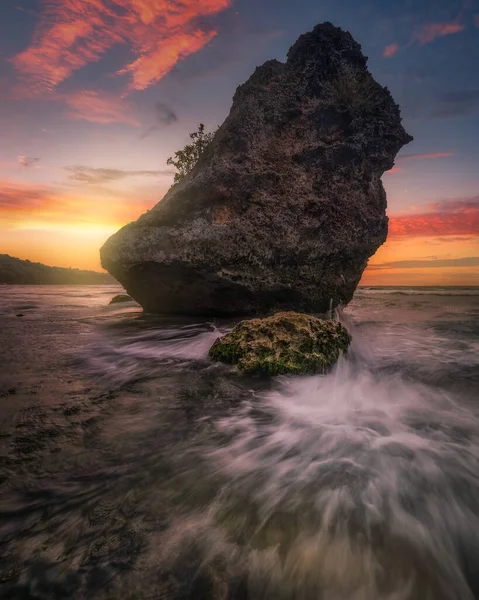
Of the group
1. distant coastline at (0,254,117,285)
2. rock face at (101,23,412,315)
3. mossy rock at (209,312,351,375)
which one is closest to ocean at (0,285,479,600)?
mossy rock at (209,312,351,375)

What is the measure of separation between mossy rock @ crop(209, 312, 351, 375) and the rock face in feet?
12.1

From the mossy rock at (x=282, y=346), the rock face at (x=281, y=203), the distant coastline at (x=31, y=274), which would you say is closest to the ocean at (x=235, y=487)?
the mossy rock at (x=282, y=346)

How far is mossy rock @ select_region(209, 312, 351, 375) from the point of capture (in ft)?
16.1

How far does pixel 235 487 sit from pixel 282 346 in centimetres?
276

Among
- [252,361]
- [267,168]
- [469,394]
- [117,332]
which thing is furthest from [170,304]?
[469,394]

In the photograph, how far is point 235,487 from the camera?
2.49 metres

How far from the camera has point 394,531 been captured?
208 centimetres

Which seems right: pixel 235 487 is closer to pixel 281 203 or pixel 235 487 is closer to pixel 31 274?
pixel 281 203

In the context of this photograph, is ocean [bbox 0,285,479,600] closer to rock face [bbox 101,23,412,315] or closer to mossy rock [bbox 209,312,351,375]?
mossy rock [bbox 209,312,351,375]

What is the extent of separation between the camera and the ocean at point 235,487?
1.74 meters

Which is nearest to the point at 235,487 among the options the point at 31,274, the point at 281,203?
the point at 281,203

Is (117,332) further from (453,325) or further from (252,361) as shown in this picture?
(453,325)

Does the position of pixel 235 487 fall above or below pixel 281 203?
below

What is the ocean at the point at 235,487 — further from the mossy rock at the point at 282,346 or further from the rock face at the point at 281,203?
the rock face at the point at 281,203
